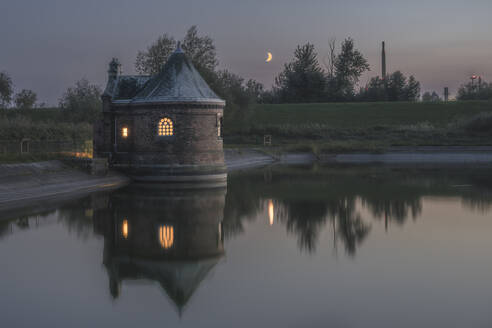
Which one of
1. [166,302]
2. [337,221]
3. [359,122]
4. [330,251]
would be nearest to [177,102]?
[337,221]

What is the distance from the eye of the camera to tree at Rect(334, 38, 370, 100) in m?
111

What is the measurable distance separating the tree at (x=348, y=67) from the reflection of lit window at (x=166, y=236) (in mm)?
97630

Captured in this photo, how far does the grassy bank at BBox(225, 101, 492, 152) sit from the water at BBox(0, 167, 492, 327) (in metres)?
38.6

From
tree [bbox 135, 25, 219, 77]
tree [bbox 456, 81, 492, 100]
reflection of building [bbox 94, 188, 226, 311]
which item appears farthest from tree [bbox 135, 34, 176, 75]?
tree [bbox 456, 81, 492, 100]

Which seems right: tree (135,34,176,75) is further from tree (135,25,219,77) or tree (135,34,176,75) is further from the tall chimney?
the tall chimney

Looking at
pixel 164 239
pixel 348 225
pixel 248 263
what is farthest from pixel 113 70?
pixel 248 263

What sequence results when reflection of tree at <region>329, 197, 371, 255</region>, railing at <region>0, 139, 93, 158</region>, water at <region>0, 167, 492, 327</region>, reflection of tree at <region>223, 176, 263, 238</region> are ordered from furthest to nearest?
railing at <region>0, 139, 93, 158</region> < reflection of tree at <region>223, 176, 263, 238</region> < reflection of tree at <region>329, 197, 371, 255</region> < water at <region>0, 167, 492, 327</region>

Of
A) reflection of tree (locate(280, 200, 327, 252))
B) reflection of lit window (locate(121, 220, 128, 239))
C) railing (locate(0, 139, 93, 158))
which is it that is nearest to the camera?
reflection of tree (locate(280, 200, 327, 252))

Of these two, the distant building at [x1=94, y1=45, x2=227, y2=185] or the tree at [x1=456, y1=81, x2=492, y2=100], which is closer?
the distant building at [x1=94, y1=45, x2=227, y2=185]

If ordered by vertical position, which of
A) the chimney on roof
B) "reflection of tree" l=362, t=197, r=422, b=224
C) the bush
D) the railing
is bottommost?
"reflection of tree" l=362, t=197, r=422, b=224

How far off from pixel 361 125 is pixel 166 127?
5602 cm

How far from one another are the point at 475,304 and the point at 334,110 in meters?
86.1

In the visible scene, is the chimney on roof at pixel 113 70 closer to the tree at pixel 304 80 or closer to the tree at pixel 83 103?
the tree at pixel 83 103

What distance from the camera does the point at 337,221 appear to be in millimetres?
19234
